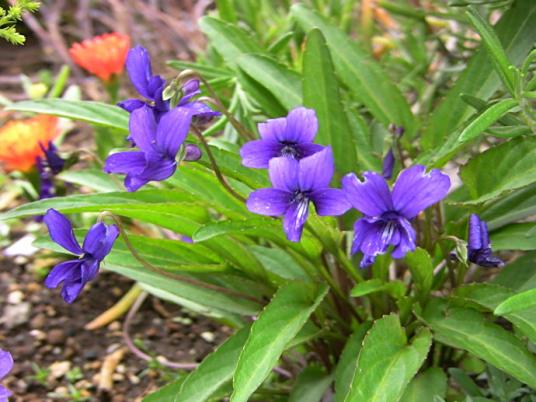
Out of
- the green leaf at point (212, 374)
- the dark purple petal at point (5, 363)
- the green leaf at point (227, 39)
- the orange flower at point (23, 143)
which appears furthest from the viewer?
the orange flower at point (23, 143)

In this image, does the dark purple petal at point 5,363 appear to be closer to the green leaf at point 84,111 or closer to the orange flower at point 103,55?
the green leaf at point 84,111

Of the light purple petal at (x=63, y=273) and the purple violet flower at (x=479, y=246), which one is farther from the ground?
the purple violet flower at (x=479, y=246)

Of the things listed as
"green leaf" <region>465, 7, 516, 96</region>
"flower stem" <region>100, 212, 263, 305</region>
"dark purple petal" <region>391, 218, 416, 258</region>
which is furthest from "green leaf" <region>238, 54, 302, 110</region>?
"dark purple petal" <region>391, 218, 416, 258</region>

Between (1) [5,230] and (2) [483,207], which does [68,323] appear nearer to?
(1) [5,230]

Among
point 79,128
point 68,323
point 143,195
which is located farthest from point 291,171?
point 79,128

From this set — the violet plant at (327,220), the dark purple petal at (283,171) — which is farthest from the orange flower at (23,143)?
the dark purple petal at (283,171)

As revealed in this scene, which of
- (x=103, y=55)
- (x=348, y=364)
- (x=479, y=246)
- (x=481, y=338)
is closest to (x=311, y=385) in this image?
(x=348, y=364)

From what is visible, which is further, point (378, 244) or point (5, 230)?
point (5, 230)
